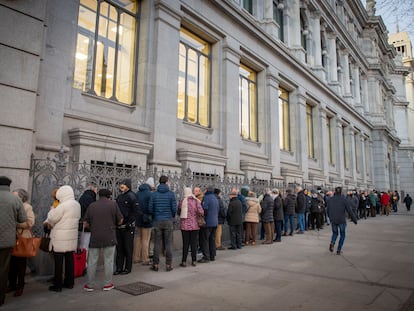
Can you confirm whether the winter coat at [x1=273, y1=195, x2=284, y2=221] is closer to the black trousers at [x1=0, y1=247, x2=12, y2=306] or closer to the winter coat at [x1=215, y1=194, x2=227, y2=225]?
the winter coat at [x1=215, y1=194, x2=227, y2=225]

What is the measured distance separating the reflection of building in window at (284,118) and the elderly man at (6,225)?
17.3 meters

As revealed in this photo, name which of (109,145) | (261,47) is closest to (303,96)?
(261,47)

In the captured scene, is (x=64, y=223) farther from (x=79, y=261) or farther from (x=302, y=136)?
(x=302, y=136)

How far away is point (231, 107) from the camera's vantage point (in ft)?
49.8

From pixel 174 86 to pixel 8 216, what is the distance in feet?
26.9

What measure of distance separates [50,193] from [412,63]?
237 ft

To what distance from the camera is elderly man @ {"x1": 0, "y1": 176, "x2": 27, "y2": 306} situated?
16.0ft

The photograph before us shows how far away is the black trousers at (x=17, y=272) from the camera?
18.0ft

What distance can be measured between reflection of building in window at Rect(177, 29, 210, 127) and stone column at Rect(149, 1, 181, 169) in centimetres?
139

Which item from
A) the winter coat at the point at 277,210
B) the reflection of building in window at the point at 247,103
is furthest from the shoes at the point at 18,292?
the reflection of building in window at the point at 247,103

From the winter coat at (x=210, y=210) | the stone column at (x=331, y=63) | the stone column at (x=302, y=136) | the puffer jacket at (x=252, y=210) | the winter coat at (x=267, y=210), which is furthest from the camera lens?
the stone column at (x=331, y=63)

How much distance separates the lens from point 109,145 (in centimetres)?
952

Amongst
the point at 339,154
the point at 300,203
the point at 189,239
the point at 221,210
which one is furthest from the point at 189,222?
the point at 339,154

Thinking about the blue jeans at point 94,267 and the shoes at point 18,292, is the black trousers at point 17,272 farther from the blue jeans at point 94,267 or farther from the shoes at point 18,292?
the blue jeans at point 94,267
